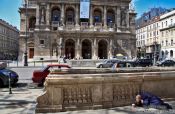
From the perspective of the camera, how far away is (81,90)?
7.86m

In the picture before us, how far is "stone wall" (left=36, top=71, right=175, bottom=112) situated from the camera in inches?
300

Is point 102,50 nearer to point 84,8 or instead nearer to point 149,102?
point 84,8

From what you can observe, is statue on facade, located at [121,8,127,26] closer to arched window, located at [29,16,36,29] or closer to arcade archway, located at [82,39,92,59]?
arcade archway, located at [82,39,92,59]

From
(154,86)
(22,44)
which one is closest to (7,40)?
(22,44)

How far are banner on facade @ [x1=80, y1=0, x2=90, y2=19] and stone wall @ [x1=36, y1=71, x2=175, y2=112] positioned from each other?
2085 inches

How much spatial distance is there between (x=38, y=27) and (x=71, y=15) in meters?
8.81

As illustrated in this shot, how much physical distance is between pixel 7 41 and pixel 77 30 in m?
51.8

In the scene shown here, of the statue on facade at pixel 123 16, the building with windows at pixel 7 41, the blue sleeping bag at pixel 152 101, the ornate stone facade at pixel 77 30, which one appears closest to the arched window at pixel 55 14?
the ornate stone facade at pixel 77 30

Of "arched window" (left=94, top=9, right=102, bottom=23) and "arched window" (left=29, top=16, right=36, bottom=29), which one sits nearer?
"arched window" (left=94, top=9, right=102, bottom=23)

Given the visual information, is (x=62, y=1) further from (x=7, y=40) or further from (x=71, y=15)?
(x=7, y=40)

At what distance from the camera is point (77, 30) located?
58.5 meters

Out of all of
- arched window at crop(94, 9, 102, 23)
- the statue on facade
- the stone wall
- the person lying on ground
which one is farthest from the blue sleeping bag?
the statue on facade

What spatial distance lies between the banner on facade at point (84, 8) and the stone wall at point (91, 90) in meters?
53.0

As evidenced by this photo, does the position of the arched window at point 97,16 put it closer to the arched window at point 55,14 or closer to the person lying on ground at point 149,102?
the arched window at point 55,14
